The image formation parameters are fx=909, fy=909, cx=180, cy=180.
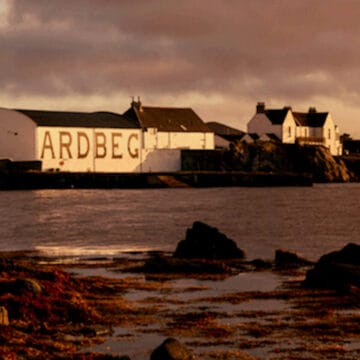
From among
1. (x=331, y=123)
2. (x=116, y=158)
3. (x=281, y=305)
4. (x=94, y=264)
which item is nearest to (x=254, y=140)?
(x=331, y=123)

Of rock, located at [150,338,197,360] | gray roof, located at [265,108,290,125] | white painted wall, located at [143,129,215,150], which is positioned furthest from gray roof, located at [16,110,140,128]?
rock, located at [150,338,197,360]

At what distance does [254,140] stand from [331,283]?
129741 mm

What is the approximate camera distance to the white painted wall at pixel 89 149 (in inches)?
4577

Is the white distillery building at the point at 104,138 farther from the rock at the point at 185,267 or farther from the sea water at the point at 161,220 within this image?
the rock at the point at 185,267

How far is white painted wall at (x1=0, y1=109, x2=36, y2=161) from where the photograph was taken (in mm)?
113812

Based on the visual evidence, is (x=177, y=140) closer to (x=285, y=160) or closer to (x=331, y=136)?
(x=285, y=160)

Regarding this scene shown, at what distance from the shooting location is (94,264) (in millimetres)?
33406

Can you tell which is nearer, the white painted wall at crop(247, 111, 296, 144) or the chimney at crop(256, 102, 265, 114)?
the white painted wall at crop(247, 111, 296, 144)

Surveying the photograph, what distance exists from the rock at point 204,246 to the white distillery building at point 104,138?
80.8 metres

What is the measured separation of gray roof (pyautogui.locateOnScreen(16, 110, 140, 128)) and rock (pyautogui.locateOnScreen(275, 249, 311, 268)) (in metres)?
83.9

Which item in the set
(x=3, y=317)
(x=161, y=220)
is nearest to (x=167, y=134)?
(x=161, y=220)

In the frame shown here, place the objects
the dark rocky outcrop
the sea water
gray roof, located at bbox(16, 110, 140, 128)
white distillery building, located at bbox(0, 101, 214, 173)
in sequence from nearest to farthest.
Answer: the dark rocky outcrop < the sea water < white distillery building, located at bbox(0, 101, 214, 173) < gray roof, located at bbox(16, 110, 140, 128)

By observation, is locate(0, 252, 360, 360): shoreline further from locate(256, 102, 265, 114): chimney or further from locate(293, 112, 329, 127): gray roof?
locate(293, 112, 329, 127): gray roof

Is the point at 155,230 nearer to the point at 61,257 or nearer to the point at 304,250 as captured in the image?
the point at 304,250
